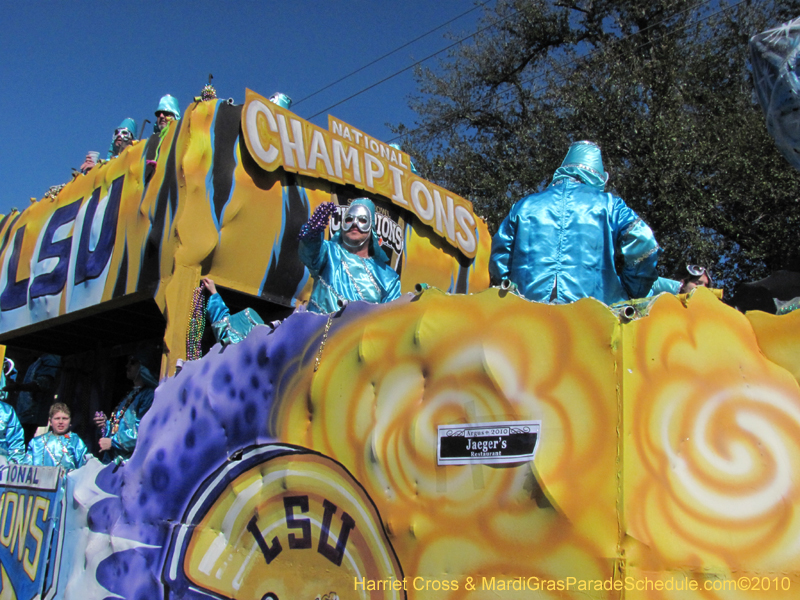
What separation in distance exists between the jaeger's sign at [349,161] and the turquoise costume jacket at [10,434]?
150 inches

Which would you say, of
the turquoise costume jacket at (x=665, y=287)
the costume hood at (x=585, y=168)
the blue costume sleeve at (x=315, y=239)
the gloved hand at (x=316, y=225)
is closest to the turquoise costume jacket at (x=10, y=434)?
the blue costume sleeve at (x=315, y=239)

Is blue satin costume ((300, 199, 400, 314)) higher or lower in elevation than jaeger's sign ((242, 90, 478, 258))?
lower

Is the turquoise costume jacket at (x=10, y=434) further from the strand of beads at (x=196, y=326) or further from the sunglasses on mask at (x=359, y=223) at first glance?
the sunglasses on mask at (x=359, y=223)

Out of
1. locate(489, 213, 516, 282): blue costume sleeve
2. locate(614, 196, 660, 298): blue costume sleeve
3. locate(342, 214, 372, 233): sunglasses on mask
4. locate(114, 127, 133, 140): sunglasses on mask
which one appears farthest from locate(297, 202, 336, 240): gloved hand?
locate(114, 127, 133, 140): sunglasses on mask

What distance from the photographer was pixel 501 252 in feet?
12.2

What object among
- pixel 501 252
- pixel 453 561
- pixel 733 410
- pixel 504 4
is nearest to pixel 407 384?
pixel 453 561

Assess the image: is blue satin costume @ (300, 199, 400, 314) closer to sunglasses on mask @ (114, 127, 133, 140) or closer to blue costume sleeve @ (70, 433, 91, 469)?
blue costume sleeve @ (70, 433, 91, 469)

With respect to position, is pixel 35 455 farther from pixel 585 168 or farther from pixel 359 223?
pixel 585 168

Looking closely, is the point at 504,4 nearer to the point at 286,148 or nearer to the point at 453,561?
the point at 286,148

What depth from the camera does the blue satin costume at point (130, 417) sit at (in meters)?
5.66

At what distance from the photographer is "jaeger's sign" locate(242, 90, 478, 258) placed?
5473mm

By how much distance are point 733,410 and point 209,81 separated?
4690 mm

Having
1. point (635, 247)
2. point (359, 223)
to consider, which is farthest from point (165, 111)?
point (635, 247)

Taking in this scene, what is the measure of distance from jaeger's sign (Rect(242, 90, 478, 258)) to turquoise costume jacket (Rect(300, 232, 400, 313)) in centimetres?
151
